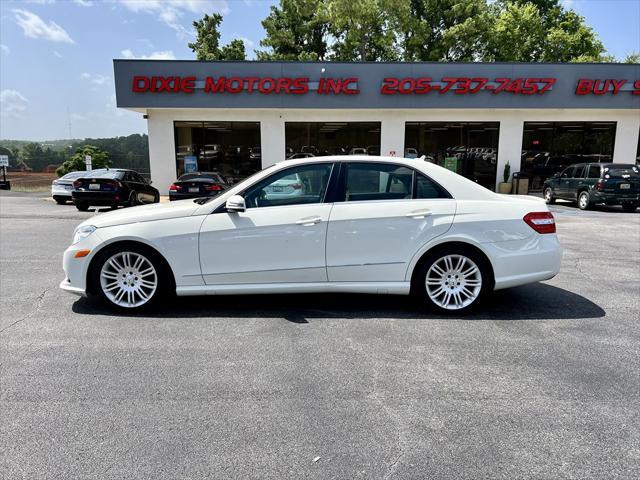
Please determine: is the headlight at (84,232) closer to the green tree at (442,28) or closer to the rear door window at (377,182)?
the rear door window at (377,182)

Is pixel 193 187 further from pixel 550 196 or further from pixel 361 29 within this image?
pixel 361 29

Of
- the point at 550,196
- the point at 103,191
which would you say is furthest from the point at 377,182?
the point at 550,196

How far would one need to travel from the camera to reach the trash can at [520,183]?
20.7 meters

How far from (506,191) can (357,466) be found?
20.3 meters

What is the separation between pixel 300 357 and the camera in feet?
12.8

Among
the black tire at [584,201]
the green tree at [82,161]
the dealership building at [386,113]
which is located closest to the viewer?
the black tire at [584,201]

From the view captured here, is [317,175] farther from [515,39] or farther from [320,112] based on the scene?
[515,39]

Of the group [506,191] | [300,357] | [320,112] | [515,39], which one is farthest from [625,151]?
[300,357]

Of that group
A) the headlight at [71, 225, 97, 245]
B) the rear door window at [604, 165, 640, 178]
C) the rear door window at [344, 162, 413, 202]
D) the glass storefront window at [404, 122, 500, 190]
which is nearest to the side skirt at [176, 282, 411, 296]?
the rear door window at [344, 162, 413, 202]

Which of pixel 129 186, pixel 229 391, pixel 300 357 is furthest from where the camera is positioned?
pixel 129 186

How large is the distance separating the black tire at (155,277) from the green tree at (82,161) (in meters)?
33.0

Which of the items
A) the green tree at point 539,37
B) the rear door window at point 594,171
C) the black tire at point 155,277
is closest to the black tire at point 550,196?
the rear door window at point 594,171

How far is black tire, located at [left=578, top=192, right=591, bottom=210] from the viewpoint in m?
16.2

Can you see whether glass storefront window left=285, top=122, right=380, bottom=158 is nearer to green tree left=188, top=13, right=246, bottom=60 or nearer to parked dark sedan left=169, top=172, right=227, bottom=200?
parked dark sedan left=169, top=172, right=227, bottom=200
